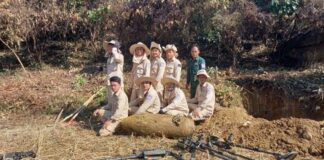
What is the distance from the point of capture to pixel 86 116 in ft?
34.7

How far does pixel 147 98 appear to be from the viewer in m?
9.26

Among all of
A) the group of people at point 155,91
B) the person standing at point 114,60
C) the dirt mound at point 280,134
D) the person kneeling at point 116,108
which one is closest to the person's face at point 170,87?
the group of people at point 155,91

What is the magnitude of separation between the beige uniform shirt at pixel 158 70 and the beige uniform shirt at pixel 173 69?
0.15 meters

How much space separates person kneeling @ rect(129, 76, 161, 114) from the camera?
A: 9.24m

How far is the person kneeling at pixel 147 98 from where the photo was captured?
30.3 ft

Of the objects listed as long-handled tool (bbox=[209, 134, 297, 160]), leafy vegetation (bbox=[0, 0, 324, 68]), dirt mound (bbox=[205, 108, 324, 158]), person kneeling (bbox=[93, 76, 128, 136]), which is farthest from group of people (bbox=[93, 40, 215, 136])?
leafy vegetation (bbox=[0, 0, 324, 68])

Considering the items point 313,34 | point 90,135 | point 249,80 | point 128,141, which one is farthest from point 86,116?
point 313,34

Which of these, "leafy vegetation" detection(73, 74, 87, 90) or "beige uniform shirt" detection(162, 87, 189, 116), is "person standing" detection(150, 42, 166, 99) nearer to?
"beige uniform shirt" detection(162, 87, 189, 116)

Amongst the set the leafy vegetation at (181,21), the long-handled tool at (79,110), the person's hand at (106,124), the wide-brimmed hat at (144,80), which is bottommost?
the person's hand at (106,124)

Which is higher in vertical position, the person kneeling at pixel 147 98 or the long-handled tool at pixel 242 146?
the person kneeling at pixel 147 98

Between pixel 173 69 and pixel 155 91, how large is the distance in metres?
0.81

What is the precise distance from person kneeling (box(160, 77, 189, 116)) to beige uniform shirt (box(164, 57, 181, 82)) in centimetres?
31

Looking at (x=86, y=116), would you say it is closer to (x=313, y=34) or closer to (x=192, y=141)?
(x=192, y=141)

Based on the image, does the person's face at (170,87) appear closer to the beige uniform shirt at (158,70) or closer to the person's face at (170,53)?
the beige uniform shirt at (158,70)
